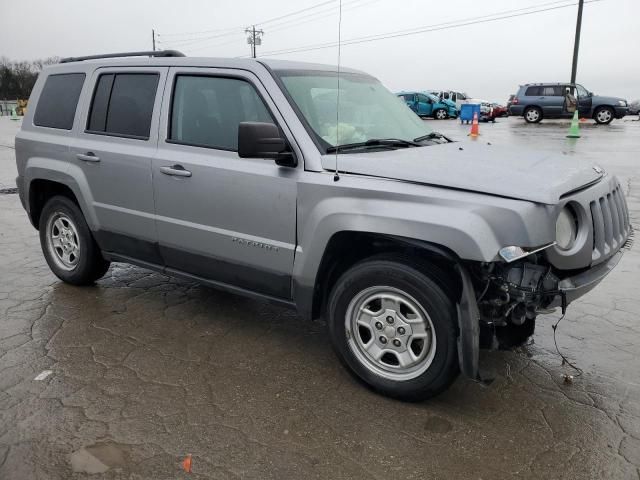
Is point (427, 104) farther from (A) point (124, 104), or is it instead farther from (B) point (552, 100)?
(A) point (124, 104)

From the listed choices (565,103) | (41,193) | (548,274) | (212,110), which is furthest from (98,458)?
(565,103)

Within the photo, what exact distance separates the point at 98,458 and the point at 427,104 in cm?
3387

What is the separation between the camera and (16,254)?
20.6ft

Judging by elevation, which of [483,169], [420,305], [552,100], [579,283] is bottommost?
[420,305]

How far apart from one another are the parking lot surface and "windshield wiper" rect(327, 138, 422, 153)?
1.39 meters

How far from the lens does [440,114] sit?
115 feet

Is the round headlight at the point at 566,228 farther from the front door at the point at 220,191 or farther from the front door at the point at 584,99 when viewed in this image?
the front door at the point at 584,99

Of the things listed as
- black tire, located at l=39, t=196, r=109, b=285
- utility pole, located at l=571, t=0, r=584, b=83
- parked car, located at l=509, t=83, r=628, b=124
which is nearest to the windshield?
black tire, located at l=39, t=196, r=109, b=285

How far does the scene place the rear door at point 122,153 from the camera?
421cm

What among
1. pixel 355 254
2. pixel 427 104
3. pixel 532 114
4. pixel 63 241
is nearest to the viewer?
pixel 355 254

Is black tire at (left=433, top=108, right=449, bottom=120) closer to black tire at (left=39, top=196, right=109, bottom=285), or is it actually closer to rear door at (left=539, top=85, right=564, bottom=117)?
rear door at (left=539, top=85, right=564, bottom=117)

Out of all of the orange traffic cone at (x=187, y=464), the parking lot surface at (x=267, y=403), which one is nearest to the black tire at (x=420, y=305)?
the parking lot surface at (x=267, y=403)

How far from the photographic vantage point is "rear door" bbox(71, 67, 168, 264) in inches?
166

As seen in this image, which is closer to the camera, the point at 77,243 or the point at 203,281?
the point at 203,281
